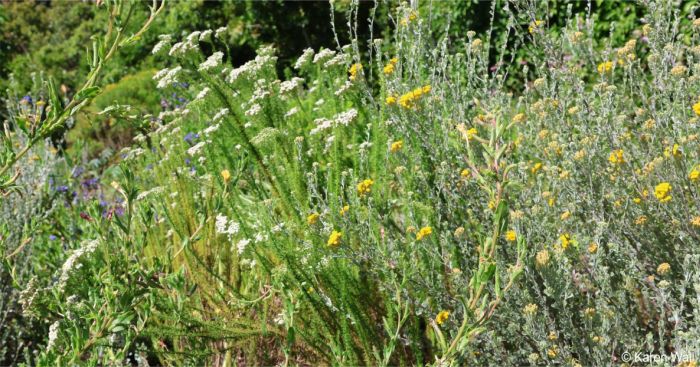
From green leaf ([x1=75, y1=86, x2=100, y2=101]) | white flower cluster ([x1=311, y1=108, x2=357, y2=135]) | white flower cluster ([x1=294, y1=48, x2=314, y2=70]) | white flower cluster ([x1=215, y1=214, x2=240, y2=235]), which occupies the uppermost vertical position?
green leaf ([x1=75, y1=86, x2=100, y2=101])

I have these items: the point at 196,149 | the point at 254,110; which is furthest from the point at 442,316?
the point at 196,149

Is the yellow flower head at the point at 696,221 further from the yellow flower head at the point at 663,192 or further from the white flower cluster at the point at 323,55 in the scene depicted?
the white flower cluster at the point at 323,55

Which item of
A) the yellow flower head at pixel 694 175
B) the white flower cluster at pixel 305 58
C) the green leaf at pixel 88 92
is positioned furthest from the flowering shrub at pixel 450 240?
the green leaf at pixel 88 92

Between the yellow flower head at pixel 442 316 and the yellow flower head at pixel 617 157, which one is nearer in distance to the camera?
the yellow flower head at pixel 442 316

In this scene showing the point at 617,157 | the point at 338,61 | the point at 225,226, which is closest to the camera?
the point at 617,157

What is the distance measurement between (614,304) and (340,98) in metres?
1.57

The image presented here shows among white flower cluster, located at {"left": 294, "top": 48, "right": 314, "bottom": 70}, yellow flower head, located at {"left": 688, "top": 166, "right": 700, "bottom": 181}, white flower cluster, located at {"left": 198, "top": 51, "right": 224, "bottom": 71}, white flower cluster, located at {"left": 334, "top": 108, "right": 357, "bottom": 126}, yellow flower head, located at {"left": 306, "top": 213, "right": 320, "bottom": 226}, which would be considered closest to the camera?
yellow flower head, located at {"left": 688, "top": 166, "right": 700, "bottom": 181}

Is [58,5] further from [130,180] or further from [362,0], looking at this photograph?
[130,180]

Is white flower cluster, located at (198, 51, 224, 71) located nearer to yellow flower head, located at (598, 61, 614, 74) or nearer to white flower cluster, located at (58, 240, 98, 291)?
white flower cluster, located at (58, 240, 98, 291)

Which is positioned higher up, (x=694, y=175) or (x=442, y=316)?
(x=694, y=175)

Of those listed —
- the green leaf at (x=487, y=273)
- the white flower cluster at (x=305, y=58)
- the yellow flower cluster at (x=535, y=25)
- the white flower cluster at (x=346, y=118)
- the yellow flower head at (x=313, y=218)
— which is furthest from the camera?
the white flower cluster at (x=305, y=58)

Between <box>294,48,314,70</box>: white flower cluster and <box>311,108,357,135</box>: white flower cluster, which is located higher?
<box>294,48,314,70</box>: white flower cluster

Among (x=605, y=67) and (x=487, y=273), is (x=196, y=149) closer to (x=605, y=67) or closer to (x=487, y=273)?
(x=605, y=67)
